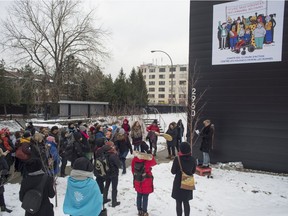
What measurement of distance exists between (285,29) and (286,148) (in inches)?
168

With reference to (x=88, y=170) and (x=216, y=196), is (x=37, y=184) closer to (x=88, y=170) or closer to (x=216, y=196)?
(x=88, y=170)

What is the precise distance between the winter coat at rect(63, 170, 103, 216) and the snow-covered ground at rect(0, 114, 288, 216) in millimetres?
1942

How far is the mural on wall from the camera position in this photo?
927cm

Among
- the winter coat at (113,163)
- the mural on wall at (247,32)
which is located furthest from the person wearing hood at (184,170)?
the mural on wall at (247,32)

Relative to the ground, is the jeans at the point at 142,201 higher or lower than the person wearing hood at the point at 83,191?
lower

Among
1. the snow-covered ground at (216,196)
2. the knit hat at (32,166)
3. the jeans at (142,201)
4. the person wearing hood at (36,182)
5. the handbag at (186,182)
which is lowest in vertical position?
the snow-covered ground at (216,196)

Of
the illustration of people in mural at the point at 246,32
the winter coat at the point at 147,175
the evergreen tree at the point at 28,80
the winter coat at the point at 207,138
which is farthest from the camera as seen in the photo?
the evergreen tree at the point at 28,80

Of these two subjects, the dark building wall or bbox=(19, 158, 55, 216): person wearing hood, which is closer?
bbox=(19, 158, 55, 216): person wearing hood

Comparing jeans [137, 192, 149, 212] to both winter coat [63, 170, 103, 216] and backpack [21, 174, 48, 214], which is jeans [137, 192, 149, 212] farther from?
backpack [21, 174, 48, 214]

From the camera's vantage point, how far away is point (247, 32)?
989 cm

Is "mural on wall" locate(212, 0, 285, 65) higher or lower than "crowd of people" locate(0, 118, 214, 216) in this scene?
higher

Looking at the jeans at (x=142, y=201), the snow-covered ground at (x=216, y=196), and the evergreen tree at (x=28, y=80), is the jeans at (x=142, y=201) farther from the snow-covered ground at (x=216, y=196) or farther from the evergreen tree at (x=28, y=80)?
the evergreen tree at (x=28, y=80)

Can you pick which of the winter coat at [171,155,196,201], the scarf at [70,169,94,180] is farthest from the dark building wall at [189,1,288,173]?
the scarf at [70,169,94,180]

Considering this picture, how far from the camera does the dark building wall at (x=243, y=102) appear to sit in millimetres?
9219
